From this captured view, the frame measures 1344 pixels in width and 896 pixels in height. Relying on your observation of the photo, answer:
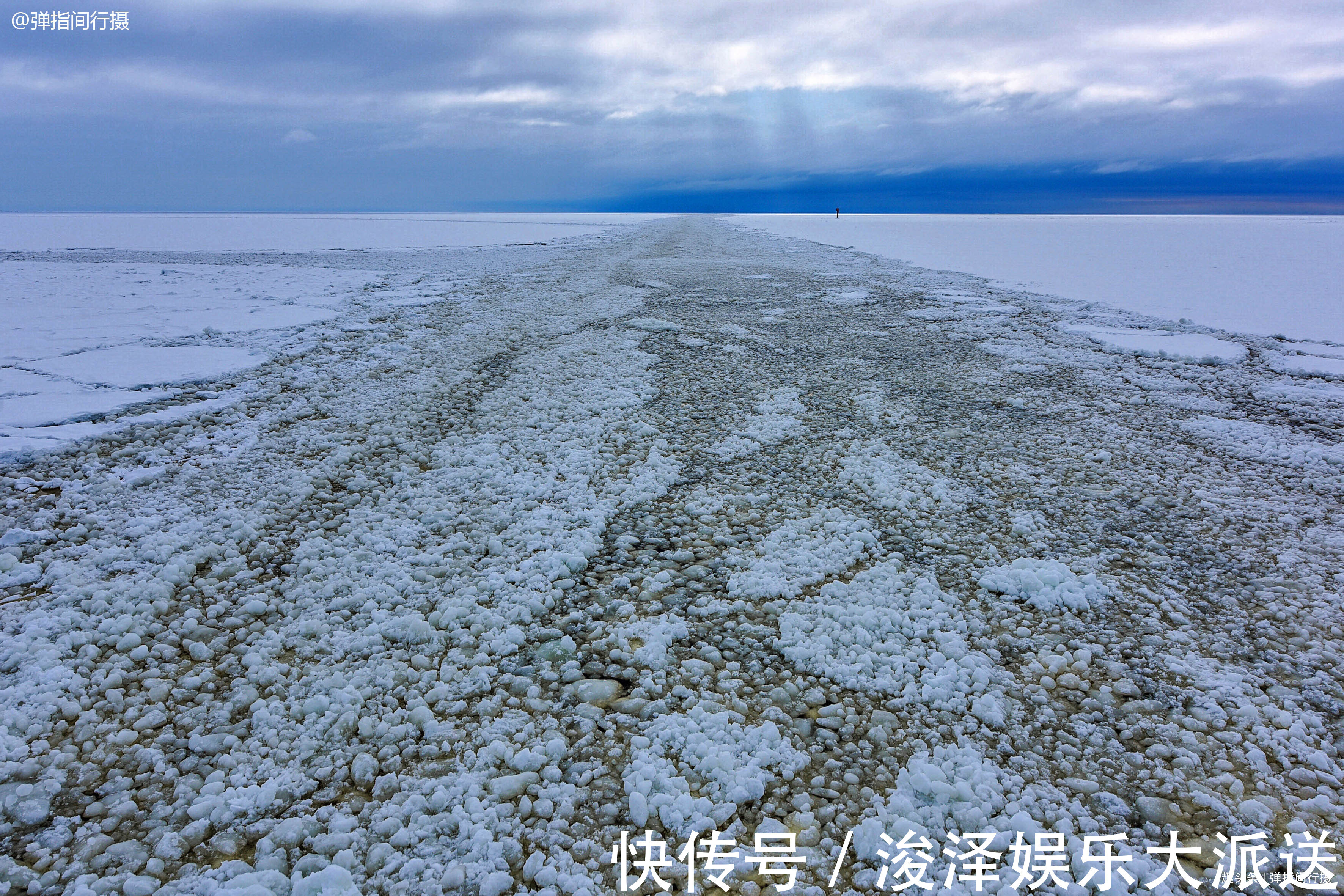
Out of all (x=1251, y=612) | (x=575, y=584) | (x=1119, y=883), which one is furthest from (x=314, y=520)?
(x=1251, y=612)

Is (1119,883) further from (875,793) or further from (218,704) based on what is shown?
(218,704)

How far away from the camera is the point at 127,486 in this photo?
349 cm

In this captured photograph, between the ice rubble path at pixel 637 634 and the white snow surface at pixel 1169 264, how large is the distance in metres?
5.02

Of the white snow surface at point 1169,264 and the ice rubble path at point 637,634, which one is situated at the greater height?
the white snow surface at point 1169,264

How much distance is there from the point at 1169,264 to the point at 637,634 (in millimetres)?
18041

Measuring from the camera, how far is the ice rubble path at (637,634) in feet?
5.76

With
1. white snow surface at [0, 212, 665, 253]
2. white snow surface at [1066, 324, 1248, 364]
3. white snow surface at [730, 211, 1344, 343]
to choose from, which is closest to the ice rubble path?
white snow surface at [1066, 324, 1248, 364]

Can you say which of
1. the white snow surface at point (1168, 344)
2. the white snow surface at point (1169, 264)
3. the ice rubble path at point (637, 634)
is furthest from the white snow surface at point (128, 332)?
the white snow surface at point (1169, 264)

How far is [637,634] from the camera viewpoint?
8.16ft

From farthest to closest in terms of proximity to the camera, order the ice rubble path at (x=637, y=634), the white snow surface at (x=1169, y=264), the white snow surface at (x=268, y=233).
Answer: the white snow surface at (x=268, y=233), the white snow surface at (x=1169, y=264), the ice rubble path at (x=637, y=634)

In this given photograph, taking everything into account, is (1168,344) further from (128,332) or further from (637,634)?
(128,332)

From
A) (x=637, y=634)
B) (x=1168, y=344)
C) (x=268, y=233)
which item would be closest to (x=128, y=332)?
(x=637, y=634)

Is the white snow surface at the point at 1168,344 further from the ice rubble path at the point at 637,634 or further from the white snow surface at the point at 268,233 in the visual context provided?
the white snow surface at the point at 268,233

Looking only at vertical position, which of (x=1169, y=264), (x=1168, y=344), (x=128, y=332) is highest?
(x=1169, y=264)
